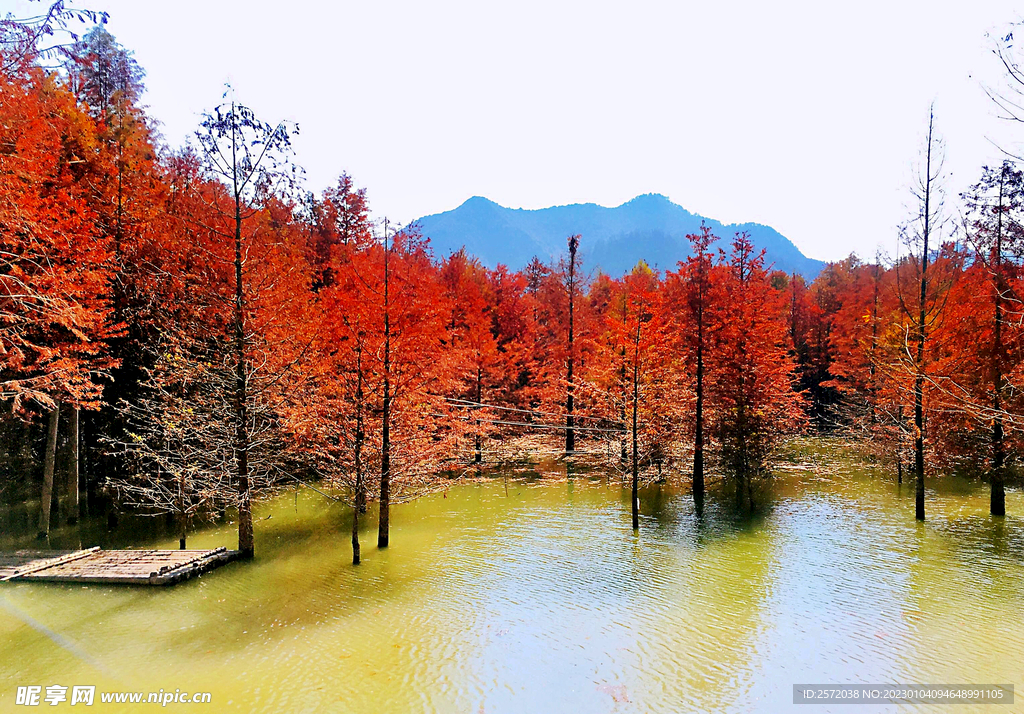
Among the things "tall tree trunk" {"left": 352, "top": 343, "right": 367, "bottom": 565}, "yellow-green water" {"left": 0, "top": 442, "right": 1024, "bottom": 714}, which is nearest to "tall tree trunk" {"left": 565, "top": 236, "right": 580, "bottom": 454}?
"yellow-green water" {"left": 0, "top": 442, "right": 1024, "bottom": 714}

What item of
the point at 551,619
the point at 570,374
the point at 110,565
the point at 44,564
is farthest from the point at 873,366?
the point at 44,564

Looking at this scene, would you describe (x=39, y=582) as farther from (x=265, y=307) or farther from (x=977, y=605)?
(x=977, y=605)

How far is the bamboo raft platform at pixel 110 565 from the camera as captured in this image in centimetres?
1258

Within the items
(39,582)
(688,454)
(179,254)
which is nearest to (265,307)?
(179,254)

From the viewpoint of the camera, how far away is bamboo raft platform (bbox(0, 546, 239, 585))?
12.6 meters

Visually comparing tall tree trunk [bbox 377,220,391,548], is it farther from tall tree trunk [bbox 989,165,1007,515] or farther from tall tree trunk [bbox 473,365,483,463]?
tall tree trunk [bbox 989,165,1007,515]

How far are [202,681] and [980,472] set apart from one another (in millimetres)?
24166

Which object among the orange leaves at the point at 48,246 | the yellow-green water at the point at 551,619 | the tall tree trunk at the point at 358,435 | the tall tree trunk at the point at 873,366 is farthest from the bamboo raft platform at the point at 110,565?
the tall tree trunk at the point at 873,366

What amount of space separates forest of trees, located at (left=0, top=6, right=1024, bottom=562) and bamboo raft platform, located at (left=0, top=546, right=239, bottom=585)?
1.14 metres

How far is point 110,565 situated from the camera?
43.6 ft

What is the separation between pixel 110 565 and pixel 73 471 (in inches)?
213

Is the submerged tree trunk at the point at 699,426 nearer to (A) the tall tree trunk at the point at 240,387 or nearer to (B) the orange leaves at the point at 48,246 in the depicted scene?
(A) the tall tree trunk at the point at 240,387

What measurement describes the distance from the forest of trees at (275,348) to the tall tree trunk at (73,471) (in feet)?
0.38

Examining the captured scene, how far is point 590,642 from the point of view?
1038 centimetres
